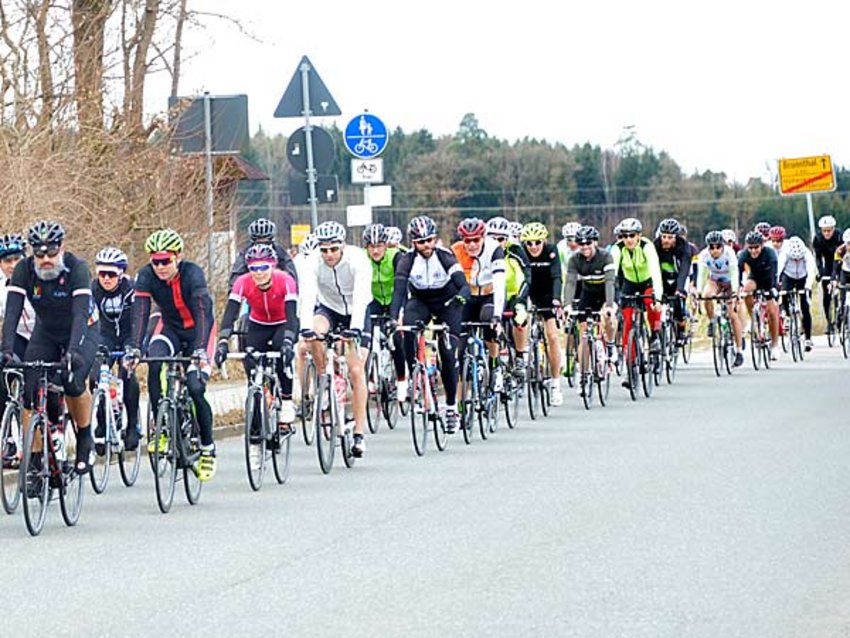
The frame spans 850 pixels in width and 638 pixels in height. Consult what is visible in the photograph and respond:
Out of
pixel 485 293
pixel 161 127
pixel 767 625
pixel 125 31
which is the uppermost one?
pixel 125 31

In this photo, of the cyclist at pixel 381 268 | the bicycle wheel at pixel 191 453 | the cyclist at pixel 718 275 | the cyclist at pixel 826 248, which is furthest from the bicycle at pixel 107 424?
the cyclist at pixel 826 248

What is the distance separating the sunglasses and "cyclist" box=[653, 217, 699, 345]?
13.0m

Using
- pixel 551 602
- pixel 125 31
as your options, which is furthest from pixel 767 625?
pixel 125 31

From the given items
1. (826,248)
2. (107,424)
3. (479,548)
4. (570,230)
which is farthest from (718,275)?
(479,548)

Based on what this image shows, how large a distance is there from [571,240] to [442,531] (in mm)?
13563

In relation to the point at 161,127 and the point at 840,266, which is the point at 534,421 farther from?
the point at 840,266

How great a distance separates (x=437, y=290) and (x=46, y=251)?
17.6 ft

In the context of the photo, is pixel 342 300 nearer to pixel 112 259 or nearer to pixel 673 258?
pixel 112 259

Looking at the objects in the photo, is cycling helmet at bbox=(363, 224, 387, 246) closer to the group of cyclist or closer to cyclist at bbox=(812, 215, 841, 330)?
the group of cyclist

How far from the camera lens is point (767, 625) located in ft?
28.0

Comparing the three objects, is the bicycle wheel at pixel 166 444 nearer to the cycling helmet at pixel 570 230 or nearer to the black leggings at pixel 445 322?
the black leggings at pixel 445 322

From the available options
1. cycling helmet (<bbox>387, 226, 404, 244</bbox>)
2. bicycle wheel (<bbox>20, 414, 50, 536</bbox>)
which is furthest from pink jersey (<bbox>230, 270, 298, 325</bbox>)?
cycling helmet (<bbox>387, 226, 404, 244</bbox>)

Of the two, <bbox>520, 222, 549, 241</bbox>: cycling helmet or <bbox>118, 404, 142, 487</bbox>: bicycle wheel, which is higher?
<bbox>520, 222, 549, 241</bbox>: cycling helmet

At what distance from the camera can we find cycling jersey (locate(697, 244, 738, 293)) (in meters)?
27.1
